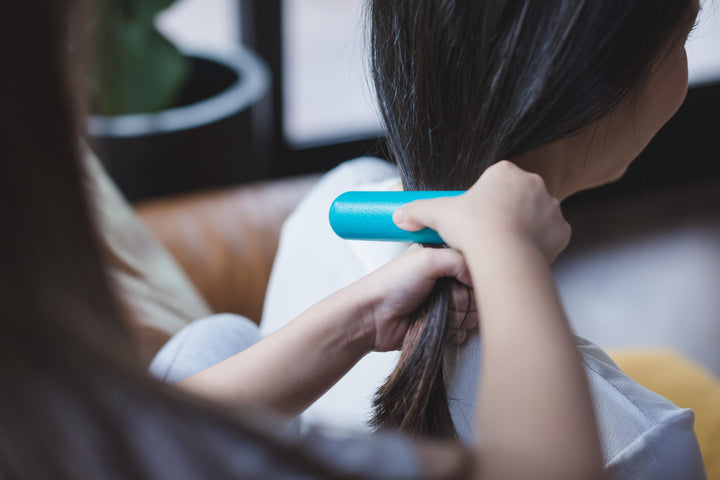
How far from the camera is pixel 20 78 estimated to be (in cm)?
29

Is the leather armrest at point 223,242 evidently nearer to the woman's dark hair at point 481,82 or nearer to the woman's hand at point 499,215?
the woman's dark hair at point 481,82

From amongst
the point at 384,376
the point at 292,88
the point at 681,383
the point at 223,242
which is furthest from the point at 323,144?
the point at 384,376

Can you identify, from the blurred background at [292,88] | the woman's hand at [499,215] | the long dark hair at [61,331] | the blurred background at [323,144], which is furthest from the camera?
the blurred background at [292,88]

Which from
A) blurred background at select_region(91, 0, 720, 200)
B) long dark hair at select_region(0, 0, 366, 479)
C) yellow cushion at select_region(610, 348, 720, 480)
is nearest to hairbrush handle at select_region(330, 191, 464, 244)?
long dark hair at select_region(0, 0, 366, 479)

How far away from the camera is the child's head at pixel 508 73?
536 millimetres

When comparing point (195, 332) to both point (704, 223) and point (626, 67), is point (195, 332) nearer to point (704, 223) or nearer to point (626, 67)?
point (626, 67)

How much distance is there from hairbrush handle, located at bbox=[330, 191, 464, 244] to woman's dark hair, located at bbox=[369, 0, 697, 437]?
5 centimetres

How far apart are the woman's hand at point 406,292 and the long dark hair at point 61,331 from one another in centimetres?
22

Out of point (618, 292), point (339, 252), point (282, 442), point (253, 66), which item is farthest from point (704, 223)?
point (282, 442)

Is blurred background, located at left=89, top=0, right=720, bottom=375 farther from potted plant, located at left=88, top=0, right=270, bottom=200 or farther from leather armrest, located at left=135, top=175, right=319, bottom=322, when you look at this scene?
leather armrest, located at left=135, top=175, right=319, bottom=322

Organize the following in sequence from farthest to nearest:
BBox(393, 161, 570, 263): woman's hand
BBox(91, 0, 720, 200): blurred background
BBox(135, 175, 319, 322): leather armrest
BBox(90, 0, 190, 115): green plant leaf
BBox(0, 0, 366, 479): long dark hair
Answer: BBox(91, 0, 720, 200): blurred background → BBox(90, 0, 190, 115): green plant leaf → BBox(135, 175, 319, 322): leather armrest → BBox(393, 161, 570, 263): woman's hand → BBox(0, 0, 366, 479): long dark hair

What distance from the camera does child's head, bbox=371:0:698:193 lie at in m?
0.54

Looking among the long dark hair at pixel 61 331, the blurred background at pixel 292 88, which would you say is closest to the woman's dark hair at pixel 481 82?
the long dark hair at pixel 61 331

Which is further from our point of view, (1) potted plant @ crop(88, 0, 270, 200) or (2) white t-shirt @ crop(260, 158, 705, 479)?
(1) potted plant @ crop(88, 0, 270, 200)
